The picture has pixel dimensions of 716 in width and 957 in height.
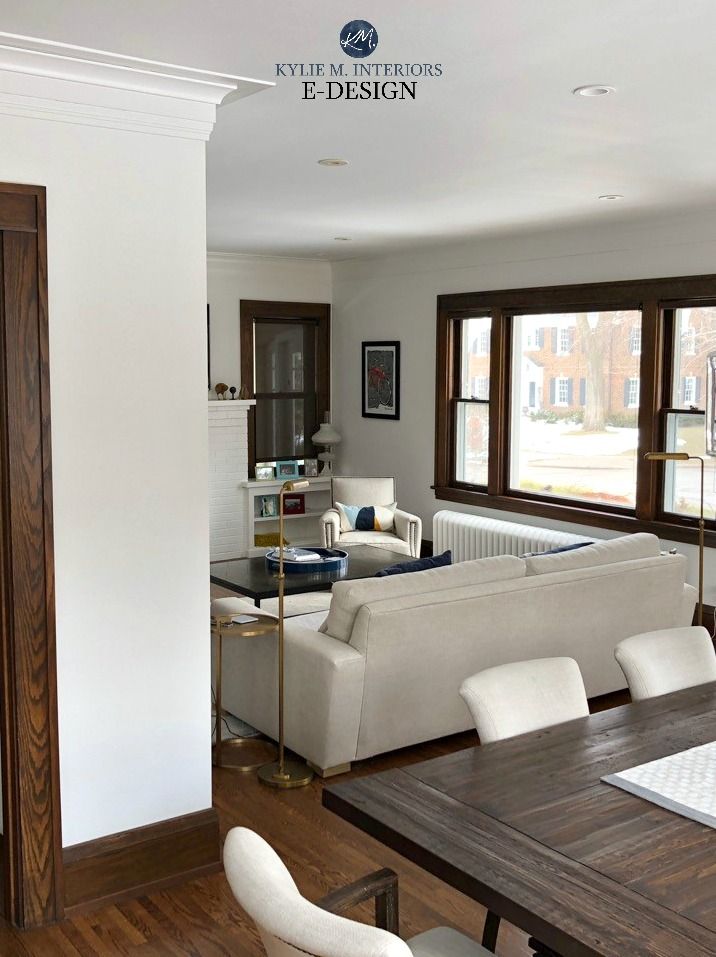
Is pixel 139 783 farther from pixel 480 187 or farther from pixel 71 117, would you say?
pixel 480 187

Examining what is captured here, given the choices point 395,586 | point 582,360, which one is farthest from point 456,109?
point 582,360

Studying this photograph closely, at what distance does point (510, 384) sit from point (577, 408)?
68cm

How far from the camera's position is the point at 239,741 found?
15.5 ft

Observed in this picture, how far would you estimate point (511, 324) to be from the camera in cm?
809

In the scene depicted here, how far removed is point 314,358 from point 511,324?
2.49m

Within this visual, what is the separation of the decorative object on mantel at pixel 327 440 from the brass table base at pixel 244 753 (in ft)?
17.0

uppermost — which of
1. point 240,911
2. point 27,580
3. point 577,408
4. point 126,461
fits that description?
point 577,408

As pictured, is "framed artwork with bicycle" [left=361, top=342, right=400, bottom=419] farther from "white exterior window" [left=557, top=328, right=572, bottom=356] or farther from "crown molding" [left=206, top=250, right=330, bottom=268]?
"white exterior window" [left=557, top=328, right=572, bottom=356]

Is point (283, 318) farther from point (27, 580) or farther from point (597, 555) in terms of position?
point (27, 580)

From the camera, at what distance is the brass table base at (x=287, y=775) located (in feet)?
13.9

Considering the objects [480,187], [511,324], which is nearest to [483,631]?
[480,187]

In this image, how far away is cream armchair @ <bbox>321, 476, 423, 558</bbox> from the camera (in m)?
8.03

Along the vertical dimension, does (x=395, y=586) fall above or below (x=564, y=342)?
below

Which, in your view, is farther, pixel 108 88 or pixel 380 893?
pixel 108 88
